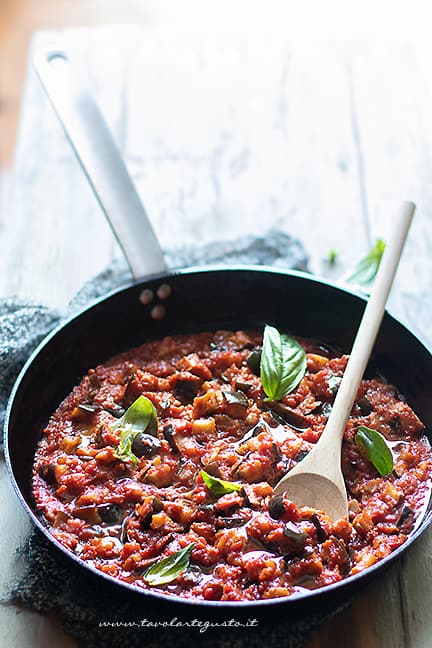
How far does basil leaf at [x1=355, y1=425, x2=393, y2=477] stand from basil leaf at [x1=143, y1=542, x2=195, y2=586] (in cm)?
68

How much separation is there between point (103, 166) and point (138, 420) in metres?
1.02

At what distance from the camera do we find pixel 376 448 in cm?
284

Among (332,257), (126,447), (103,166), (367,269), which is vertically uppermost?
(103,166)

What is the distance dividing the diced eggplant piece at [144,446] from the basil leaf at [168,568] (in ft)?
1.35

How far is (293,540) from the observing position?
2537 millimetres

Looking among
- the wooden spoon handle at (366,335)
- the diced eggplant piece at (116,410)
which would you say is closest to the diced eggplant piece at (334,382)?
the wooden spoon handle at (366,335)

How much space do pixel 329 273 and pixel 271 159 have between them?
2.98 feet

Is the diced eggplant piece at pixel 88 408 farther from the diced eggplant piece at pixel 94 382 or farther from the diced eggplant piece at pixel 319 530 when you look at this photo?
the diced eggplant piece at pixel 319 530

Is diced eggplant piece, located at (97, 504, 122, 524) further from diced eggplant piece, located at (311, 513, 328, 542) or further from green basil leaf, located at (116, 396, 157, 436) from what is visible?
diced eggplant piece, located at (311, 513, 328, 542)

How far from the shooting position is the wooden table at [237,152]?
412cm

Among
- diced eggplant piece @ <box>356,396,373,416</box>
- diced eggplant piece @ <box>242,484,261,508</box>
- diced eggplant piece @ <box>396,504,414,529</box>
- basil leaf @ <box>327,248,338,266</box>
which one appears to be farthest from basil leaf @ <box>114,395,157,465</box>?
basil leaf @ <box>327,248,338,266</box>

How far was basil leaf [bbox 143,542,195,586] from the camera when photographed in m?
2.49

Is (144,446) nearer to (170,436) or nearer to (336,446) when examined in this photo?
Result: (170,436)

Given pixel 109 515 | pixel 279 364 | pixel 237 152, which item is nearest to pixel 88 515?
pixel 109 515
